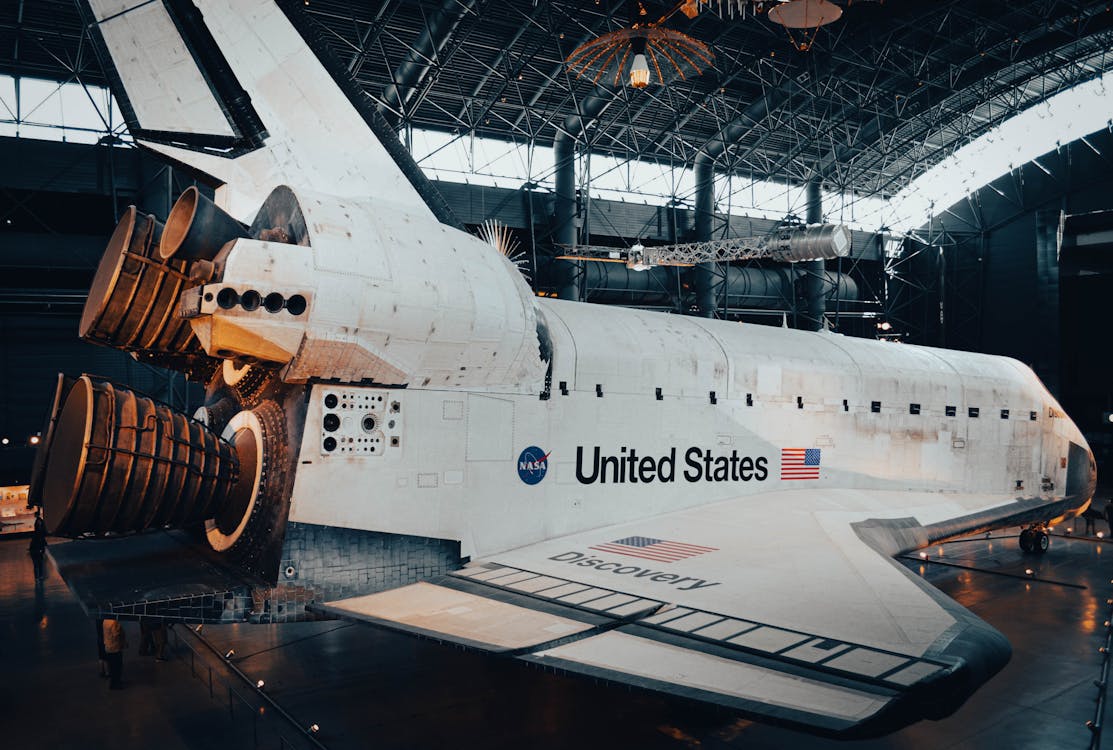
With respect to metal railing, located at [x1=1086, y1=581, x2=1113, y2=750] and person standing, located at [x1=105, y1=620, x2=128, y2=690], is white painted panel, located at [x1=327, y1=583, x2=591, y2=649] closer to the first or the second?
person standing, located at [x1=105, y1=620, x2=128, y2=690]

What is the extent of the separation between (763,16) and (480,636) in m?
18.0

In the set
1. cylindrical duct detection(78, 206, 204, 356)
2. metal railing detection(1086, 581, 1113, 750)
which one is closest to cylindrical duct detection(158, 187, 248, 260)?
cylindrical duct detection(78, 206, 204, 356)

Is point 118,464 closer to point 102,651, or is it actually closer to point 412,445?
point 412,445

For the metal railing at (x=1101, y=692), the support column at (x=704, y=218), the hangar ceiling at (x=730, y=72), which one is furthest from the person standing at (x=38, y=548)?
the support column at (x=704, y=218)

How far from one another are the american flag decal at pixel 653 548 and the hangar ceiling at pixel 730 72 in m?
11.3

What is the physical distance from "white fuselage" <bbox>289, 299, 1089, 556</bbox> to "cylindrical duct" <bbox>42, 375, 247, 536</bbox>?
2.31ft

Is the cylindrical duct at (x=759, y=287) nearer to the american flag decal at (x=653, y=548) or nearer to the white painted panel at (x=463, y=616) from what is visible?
the american flag decal at (x=653, y=548)

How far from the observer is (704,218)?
75.6 feet

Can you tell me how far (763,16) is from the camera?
1802 cm

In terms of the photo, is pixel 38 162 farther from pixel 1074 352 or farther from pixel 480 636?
pixel 1074 352

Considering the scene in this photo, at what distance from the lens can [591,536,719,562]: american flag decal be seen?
546 centimetres

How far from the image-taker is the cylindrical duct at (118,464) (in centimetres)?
421

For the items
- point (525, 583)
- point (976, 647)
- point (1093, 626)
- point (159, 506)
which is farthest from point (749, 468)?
point (159, 506)

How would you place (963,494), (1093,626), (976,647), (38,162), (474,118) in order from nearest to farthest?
(976,647)
(1093,626)
(963,494)
(38,162)
(474,118)
